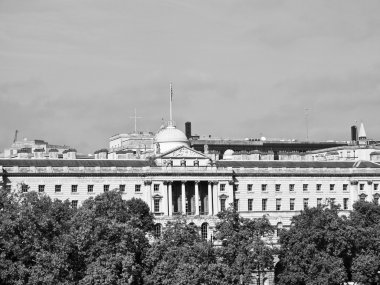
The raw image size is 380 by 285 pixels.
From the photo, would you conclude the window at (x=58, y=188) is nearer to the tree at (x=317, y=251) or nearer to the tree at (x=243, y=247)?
the tree at (x=243, y=247)

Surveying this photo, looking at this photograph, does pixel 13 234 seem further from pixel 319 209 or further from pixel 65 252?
pixel 319 209

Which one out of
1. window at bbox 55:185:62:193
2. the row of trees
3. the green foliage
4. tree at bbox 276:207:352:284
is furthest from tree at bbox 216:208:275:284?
window at bbox 55:185:62:193

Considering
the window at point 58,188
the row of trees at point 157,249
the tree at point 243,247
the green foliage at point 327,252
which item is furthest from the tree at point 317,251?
the window at point 58,188

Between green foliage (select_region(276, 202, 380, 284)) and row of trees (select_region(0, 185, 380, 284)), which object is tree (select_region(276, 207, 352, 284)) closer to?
green foliage (select_region(276, 202, 380, 284))

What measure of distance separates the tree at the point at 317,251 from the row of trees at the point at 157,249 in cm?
13

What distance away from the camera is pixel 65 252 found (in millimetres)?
134625

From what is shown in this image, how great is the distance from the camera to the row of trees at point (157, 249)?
134500 mm

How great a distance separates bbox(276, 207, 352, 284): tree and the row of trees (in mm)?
126

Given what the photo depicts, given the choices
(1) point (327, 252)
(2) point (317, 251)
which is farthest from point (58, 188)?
(1) point (327, 252)

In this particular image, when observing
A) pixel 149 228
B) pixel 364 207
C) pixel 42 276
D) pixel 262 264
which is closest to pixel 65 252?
pixel 42 276

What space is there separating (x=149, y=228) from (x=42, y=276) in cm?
4770

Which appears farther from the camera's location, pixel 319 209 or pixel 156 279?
pixel 319 209

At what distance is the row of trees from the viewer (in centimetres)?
13450

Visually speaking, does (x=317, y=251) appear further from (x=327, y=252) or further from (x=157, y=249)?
(x=157, y=249)
